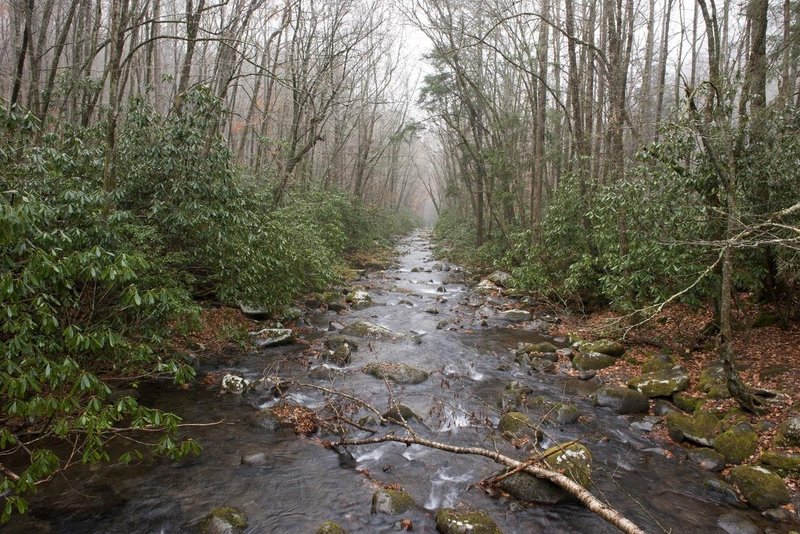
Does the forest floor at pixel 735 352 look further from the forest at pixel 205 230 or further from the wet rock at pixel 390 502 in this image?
the wet rock at pixel 390 502

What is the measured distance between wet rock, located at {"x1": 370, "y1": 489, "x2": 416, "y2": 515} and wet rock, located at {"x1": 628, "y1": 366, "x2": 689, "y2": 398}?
498cm

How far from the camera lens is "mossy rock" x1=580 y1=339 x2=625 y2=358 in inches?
390

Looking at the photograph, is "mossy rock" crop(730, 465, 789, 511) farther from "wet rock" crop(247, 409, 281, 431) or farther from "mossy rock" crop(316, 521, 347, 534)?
"wet rock" crop(247, 409, 281, 431)

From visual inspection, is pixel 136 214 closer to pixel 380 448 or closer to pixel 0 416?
pixel 0 416

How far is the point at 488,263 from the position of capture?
21875mm

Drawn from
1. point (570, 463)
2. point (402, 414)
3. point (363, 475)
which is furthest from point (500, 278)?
point (363, 475)

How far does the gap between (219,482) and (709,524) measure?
549 centimetres

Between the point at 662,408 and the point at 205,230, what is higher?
the point at 205,230

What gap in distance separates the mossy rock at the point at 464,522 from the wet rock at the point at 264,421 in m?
3.01

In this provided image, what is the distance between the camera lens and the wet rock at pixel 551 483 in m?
5.27

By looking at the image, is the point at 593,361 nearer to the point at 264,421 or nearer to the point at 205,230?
the point at 264,421

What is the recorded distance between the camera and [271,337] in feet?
34.6

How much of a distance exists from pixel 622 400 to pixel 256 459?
19.3ft

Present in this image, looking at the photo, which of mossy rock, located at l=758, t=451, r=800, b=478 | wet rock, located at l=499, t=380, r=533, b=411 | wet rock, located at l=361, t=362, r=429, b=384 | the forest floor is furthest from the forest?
wet rock, located at l=361, t=362, r=429, b=384
